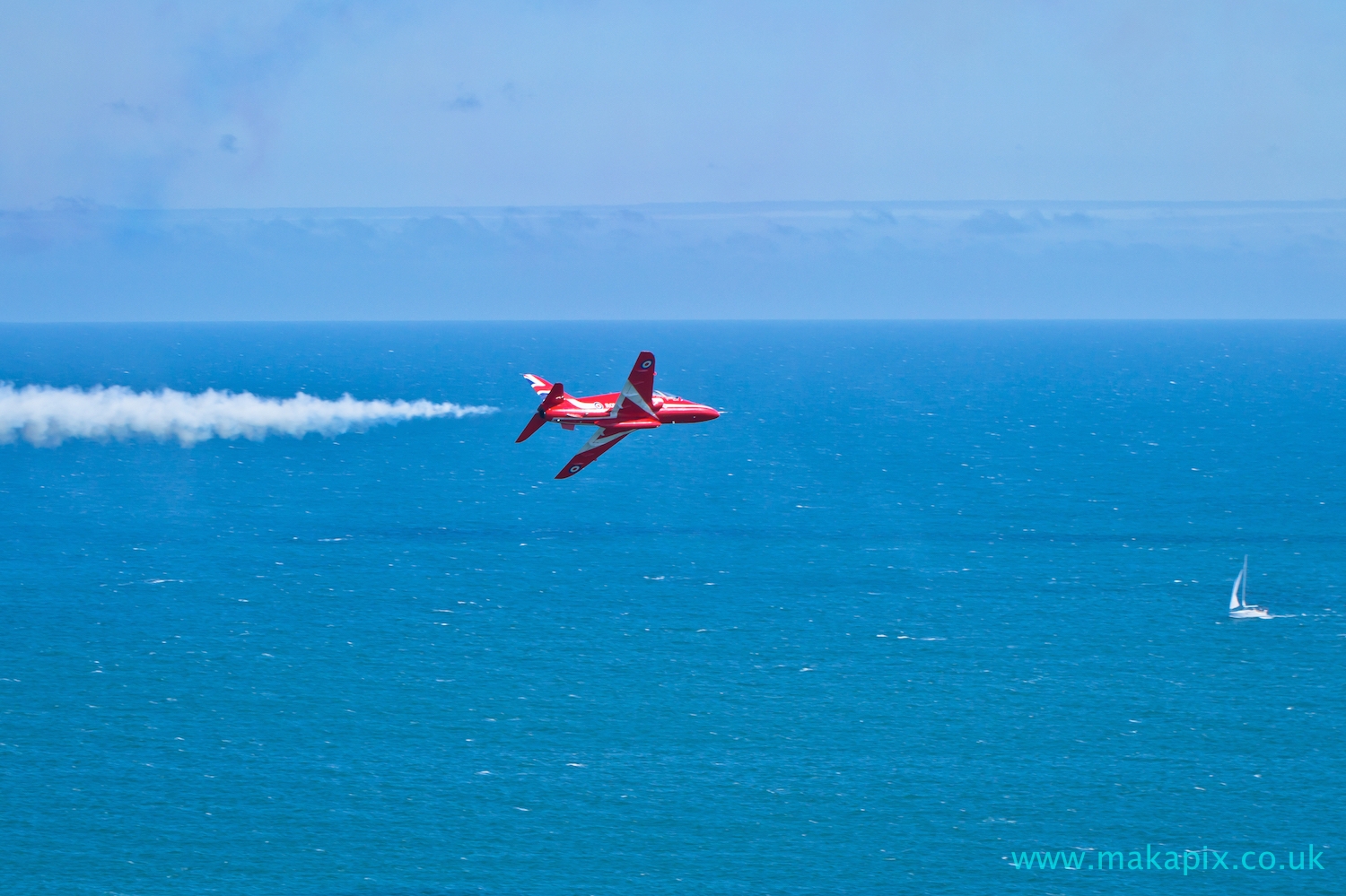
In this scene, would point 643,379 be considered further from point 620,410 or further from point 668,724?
point 668,724

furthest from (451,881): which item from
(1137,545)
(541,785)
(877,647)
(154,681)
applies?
(1137,545)

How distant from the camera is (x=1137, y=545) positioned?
191m

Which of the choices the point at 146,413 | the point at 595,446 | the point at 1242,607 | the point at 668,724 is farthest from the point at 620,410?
the point at 1242,607

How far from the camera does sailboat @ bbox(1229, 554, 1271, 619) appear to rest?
511 ft

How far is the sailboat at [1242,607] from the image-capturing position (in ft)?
511

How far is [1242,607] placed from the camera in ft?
521

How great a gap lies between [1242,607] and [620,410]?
11085 centimetres

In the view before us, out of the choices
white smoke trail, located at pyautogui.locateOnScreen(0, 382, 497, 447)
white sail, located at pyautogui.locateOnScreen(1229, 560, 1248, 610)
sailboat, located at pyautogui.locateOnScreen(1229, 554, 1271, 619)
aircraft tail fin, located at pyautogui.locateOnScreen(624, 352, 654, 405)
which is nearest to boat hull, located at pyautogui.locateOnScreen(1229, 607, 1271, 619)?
sailboat, located at pyautogui.locateOnScreen(1229, 554, 1271, 619)

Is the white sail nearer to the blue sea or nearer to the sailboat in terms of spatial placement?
the sailboat

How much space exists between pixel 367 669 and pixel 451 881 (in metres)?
42.7

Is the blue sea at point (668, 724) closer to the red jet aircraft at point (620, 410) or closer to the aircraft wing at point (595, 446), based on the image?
the aircraft wing at point (595, 446)

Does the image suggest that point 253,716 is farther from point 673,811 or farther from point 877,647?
point 877,647

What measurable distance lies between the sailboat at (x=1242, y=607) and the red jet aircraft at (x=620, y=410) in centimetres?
9811

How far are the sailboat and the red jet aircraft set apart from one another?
98109 mm
